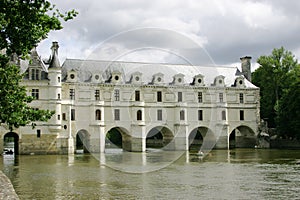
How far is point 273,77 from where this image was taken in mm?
57844

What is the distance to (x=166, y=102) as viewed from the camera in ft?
164

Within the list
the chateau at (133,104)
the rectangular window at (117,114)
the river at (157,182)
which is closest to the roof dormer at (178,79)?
the chateau at (133,104)

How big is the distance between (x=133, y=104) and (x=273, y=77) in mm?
20379

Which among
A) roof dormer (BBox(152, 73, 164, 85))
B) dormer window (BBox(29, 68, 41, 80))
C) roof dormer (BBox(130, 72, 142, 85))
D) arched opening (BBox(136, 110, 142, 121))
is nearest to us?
dormer window (BBox(29, 68, 41, 80))

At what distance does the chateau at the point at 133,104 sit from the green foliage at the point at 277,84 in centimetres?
282

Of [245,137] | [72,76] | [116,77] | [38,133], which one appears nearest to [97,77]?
[116,77]

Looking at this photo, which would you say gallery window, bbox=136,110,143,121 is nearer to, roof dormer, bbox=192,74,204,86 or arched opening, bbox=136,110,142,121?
arched opening, bbox=136,110,142,121

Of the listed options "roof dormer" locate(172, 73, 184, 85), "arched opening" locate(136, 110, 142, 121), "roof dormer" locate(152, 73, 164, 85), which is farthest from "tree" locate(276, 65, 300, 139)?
"arched opening" locate(136, 110, 142, 121)

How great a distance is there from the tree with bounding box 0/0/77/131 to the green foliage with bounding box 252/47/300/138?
38060 millimetres

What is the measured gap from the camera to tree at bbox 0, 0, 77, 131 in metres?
15.9

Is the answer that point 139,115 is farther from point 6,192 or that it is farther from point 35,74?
point 6,192

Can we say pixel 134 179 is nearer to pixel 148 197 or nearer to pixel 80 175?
pixel 80 175

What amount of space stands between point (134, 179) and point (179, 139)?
87.5ft

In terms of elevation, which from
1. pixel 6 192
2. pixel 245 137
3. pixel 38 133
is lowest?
pixel 6 192
